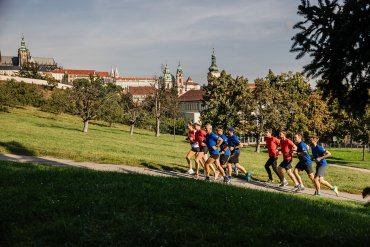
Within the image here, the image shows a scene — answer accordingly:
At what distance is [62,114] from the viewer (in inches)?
2985

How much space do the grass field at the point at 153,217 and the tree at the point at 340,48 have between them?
2527 mm

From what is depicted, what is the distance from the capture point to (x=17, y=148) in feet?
68.8

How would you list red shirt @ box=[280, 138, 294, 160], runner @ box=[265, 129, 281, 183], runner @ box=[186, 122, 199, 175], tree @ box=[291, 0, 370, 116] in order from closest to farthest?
tree @ box=[291, 0, 370, 116] → red shirt @ box=[280, 138, 294, 160] → runner @ box=[265, 129, 281, 183] → runner @ box=[186, 122, 199, 175]

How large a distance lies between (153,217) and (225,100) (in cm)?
4769

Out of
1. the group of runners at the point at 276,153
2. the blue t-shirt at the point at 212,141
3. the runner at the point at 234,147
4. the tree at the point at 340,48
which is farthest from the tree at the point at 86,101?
the tree at the point at 340,48

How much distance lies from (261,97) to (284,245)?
154 ft

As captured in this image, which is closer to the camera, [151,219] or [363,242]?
[363,242]

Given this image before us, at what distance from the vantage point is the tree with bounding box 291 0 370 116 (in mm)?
6543

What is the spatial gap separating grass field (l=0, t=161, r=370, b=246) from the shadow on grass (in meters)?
Result: 10.4

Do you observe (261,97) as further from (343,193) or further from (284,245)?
(284,245)

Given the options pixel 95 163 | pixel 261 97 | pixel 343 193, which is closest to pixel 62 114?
pixel 261 97

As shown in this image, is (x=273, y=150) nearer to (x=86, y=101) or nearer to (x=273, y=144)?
(x=273, y=144)

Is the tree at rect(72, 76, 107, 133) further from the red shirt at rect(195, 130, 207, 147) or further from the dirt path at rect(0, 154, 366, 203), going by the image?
the red shirt at rect(195, 130, 207, 147)

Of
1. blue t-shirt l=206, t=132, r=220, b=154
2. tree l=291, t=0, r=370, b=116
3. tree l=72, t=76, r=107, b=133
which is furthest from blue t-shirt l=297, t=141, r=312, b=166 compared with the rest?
tree l=72, t=76, r=107, b=133
